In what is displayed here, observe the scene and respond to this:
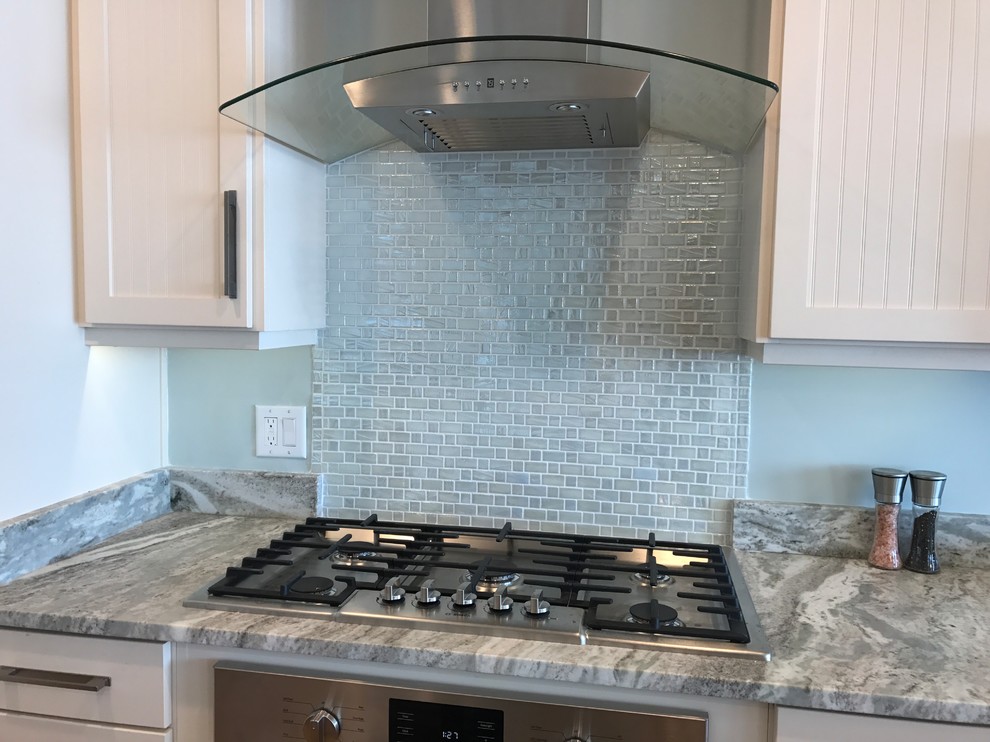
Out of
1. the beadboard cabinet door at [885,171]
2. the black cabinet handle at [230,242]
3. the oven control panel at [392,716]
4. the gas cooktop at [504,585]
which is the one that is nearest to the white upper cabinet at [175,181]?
the black cabinet handle at [230,242]

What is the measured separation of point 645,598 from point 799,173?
2.68ft

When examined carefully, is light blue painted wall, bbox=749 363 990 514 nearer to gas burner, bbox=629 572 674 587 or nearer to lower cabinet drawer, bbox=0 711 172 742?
gas burner, bbox=629 572 674 587

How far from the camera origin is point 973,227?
4.35 feet

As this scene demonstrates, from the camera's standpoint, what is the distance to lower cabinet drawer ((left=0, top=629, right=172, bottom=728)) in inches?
51.8

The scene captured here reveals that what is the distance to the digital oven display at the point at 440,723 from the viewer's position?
1.21 meters

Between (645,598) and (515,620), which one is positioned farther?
(645,598)

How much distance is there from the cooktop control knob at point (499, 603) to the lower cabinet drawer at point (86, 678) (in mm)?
553

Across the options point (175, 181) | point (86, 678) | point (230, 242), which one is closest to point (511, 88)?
point (230, 242)

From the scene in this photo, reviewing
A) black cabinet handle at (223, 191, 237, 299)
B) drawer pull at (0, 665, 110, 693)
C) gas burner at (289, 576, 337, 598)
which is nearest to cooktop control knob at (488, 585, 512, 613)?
gas burner at (289, 576, 337, 598)

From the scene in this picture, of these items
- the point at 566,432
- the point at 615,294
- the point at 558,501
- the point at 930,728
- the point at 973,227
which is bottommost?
the point at 930,728

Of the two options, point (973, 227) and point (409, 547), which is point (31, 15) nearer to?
point (409, 547)

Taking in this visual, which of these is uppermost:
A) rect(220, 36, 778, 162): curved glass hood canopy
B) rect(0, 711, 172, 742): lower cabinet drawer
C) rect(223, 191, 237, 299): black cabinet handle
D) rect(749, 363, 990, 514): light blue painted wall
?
rect(220, 36, 778, 162): curved glass hood canopy

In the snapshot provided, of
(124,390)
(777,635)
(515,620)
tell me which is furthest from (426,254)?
(777,635)

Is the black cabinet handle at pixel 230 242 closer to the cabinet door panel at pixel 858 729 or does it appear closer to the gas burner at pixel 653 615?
the gas burner at pixel 653 615
